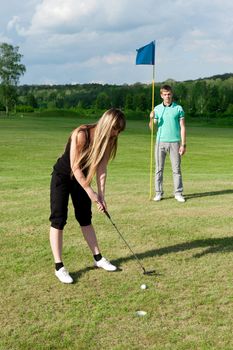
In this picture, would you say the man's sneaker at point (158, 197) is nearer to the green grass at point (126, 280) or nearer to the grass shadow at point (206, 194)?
the green grass at point (126, 280)


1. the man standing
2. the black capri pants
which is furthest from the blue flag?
the black capri pants

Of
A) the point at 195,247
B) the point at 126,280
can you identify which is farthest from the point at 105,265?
the point at 195,247

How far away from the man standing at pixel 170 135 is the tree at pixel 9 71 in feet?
284

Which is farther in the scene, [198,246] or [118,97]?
[118,97]

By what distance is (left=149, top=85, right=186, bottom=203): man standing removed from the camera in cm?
948

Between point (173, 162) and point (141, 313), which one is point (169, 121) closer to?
point (173, 162)

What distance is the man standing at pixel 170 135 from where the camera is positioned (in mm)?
9477

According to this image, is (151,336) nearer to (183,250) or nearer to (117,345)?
(117,345)

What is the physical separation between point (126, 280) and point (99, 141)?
5.22 feet

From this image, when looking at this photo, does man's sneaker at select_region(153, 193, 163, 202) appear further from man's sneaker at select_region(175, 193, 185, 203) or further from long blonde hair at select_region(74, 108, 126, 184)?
long blonde hair at select_region(74, 108, 126, 184)

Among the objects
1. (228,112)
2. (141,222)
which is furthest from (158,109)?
(228,112)

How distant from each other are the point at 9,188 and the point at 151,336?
7623mm

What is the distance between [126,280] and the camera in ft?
17.6

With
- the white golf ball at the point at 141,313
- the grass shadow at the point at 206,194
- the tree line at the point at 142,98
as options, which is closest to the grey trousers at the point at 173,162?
the grass shadow at the point at 206,194
